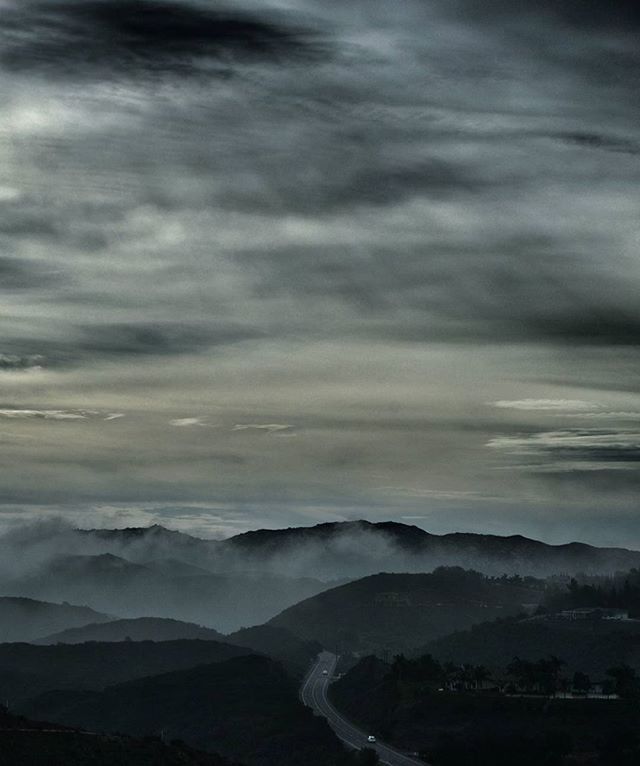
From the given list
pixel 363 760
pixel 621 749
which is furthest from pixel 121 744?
pixel 621 749

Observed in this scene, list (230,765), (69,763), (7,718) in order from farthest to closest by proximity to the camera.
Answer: (7,718) → (230,765) → (69,763)

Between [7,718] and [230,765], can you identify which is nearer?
[230,765]

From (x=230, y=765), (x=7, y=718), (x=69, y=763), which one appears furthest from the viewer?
(x=7, y=718)

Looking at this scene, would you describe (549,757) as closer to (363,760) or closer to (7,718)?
(363,760)

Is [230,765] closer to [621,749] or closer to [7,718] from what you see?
[7,718]

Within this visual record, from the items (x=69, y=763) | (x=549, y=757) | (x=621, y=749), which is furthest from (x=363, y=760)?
(x=69, y=763)

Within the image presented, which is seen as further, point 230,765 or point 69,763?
point 230,765
